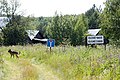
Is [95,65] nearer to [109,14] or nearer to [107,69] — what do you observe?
[107,69]

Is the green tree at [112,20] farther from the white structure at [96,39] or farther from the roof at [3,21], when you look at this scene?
the roof at [3,21]

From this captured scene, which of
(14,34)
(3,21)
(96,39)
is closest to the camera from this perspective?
(96,39)

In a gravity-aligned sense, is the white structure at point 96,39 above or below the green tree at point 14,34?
above

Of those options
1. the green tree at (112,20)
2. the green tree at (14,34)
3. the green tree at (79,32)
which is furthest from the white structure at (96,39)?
the green tree at (79,32)

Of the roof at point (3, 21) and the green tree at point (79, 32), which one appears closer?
the roof at point (3, 21)

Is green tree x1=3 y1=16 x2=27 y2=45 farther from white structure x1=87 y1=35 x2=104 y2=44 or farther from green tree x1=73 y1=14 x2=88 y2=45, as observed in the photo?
white structure x1=87 y1=35 x2=104 y2=44

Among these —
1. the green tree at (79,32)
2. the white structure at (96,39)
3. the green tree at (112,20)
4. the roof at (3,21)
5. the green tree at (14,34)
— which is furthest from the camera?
the green tree at (79,32)

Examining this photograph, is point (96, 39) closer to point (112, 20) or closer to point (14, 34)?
point (112, 20)

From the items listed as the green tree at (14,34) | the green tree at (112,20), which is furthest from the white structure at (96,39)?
the green tree at (14,34)

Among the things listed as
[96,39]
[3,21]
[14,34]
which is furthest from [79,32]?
[96,39]

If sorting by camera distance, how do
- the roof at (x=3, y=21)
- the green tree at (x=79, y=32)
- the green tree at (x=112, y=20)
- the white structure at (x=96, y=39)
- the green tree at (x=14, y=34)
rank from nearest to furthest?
the white structure at (x=96, y=39)
the green tree at (x=112, y=20)
the green tree at (x=14, y=34)
the roof at (x=3, y=21)
the green tree at (x=79, y=32)

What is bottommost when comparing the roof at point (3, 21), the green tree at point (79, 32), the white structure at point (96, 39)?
the green tree at point (79, 32)

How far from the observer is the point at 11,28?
5975 centimetres

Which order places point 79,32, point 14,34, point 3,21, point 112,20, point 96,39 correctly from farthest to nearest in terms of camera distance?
point 79,32, point 3,21, point 14,34, point 112,20, point 96,39
